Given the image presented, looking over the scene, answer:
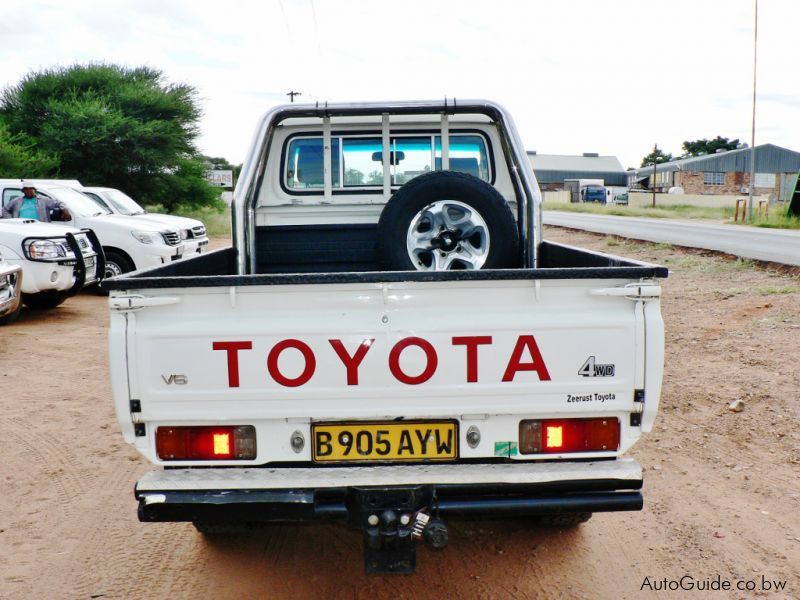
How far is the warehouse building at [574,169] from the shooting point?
95500mm

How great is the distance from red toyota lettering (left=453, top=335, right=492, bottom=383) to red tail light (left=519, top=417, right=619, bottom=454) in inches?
11.9

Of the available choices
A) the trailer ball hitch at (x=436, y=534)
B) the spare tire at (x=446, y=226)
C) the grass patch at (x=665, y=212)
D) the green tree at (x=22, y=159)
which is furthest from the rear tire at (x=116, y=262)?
the grass patch at (x=665, y=212)

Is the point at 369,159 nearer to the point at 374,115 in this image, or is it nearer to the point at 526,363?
the point at 374,115

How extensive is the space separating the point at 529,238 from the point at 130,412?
2861mm

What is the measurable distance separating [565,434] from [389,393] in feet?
2.29

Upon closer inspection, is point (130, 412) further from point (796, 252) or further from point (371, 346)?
point (796, 252)

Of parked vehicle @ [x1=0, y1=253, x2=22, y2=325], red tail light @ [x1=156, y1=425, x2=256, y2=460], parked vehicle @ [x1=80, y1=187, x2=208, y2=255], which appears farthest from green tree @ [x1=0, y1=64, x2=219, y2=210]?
red tail light @ [x1=156, y1=425, x2=256, y2=460]

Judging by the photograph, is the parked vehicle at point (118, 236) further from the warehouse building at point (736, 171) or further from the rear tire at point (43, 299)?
the warehouse building at point (736, 171)

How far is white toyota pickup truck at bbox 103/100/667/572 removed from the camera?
2.82 meters

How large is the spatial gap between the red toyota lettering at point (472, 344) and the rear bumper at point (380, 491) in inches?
14.6

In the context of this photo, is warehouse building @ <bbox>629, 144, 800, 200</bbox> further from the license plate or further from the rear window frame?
the license plate

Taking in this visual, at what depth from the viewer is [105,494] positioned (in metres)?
4.41

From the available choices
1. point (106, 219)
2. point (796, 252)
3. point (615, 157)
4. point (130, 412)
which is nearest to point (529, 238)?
point (130, 412)

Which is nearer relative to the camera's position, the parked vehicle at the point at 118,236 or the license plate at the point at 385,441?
the license plate at the point at 385,441
